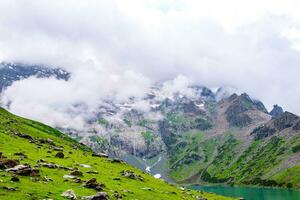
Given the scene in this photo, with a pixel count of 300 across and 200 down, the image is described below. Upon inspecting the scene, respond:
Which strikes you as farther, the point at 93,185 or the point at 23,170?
the point at 93,185

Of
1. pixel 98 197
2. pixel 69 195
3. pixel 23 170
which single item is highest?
pixel 23 170

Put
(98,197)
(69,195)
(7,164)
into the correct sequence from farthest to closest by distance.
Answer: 1. (7,164)
2. (98,197)
3. (69,195)

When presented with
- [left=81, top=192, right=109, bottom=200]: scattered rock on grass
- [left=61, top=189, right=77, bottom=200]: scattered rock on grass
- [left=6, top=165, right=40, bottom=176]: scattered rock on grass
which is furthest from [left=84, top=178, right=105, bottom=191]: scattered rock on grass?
[left=61, top=189, right=77, bottom=200]: scattered rock on grass

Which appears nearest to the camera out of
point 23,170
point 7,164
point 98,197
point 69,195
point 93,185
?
point 69,195

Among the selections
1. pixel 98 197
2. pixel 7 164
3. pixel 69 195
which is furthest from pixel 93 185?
pixel 7 164

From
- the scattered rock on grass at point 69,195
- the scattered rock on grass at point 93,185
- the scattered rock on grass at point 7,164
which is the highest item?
the scattered rock on grass at point 7,164

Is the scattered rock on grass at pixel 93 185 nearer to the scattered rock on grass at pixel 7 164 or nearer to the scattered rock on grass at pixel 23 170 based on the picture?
the scattered rock on grass at pixel 23 170

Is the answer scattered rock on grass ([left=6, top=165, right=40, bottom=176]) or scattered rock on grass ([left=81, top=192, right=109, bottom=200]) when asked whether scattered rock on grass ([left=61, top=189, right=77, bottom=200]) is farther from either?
scattered rock on grass ([left=6, top=165, right=40, bottom=176])

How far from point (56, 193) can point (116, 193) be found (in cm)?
1052

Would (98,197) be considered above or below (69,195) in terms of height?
above

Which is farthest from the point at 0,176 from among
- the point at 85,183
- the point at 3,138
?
the point at 3,138

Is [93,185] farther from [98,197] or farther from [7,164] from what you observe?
[7,164]

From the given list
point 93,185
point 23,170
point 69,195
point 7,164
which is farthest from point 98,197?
point 7,164

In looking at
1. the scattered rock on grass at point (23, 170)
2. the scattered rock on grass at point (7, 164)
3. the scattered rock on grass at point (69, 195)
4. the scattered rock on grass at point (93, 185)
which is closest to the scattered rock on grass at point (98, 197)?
the scattered rock on grass at point (69, 195)
